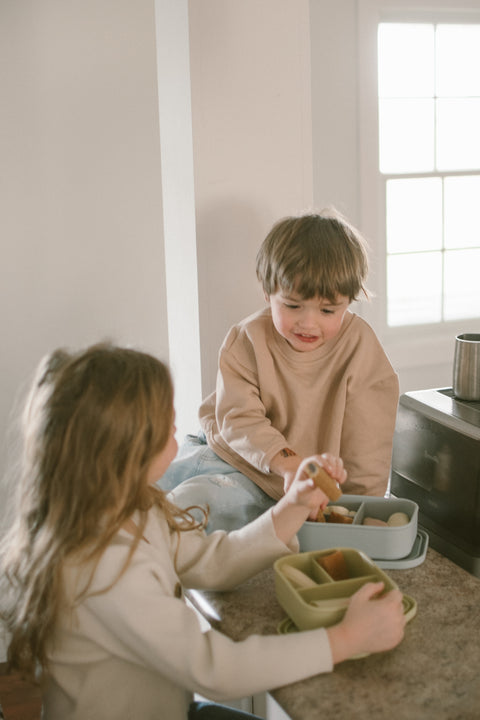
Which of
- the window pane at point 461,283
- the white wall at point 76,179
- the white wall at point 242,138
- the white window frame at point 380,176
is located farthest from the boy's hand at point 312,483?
the window pane at point 461,283

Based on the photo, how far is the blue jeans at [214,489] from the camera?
142 centimetres

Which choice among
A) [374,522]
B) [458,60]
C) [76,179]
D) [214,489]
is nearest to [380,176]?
[458,60]

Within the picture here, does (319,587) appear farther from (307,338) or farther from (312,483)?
(307,338)

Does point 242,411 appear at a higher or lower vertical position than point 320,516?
higher

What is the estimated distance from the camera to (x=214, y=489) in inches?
57.1

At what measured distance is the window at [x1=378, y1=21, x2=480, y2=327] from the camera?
336cm

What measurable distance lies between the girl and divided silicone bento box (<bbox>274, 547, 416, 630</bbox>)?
0.03m

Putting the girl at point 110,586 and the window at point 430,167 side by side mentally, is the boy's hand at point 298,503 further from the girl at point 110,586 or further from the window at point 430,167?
the window at point 430,167

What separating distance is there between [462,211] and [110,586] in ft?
10.0

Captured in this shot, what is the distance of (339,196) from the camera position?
325cm

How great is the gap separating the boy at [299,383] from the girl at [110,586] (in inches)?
16.8

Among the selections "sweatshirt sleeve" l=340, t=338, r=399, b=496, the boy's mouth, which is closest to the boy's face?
the boy's mouth

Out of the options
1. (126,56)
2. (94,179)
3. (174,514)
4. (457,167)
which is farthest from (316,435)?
(457,167)

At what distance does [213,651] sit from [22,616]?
24 centimetres
